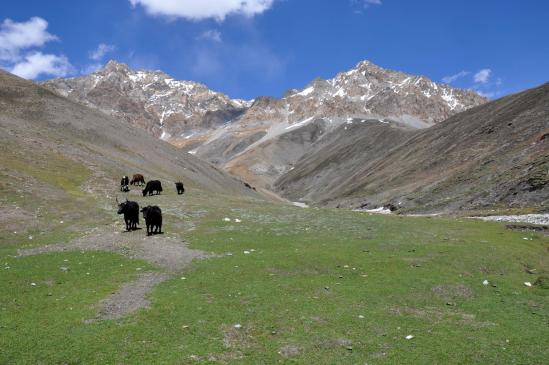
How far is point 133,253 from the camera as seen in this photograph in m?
28.6

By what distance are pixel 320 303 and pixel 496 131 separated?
331ft

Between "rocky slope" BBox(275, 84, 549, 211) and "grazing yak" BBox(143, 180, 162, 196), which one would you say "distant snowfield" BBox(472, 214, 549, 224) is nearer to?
"rocky slope" BBox(275, 84, 549, 211)

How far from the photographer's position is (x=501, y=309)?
1995cm

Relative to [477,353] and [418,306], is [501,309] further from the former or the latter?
[477,353]

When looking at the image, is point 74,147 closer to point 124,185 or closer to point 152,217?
point 124,185

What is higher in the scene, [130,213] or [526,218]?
[130,213]

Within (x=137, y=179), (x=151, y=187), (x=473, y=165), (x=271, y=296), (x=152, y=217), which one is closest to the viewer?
(x=271, y=296)

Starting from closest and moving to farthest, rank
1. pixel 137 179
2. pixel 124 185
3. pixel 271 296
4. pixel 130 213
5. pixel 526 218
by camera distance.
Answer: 1. pixel 271 296
2. pixel 130 213
3. pixel 526 218
4. pixel 124 185
5. pixel 137 179

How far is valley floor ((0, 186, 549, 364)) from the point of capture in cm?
1561

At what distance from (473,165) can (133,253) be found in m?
77.5

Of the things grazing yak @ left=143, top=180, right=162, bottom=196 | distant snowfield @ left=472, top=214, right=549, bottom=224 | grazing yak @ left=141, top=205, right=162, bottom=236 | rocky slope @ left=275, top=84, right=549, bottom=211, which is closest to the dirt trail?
grazing yak @ left=141, top=205, right=162, bottom=236

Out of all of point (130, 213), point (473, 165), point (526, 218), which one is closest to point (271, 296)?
point (130, 213)

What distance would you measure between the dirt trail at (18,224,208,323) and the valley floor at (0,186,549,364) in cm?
11

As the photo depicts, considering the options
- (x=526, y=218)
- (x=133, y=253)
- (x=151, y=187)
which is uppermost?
(x=151, y=187)
